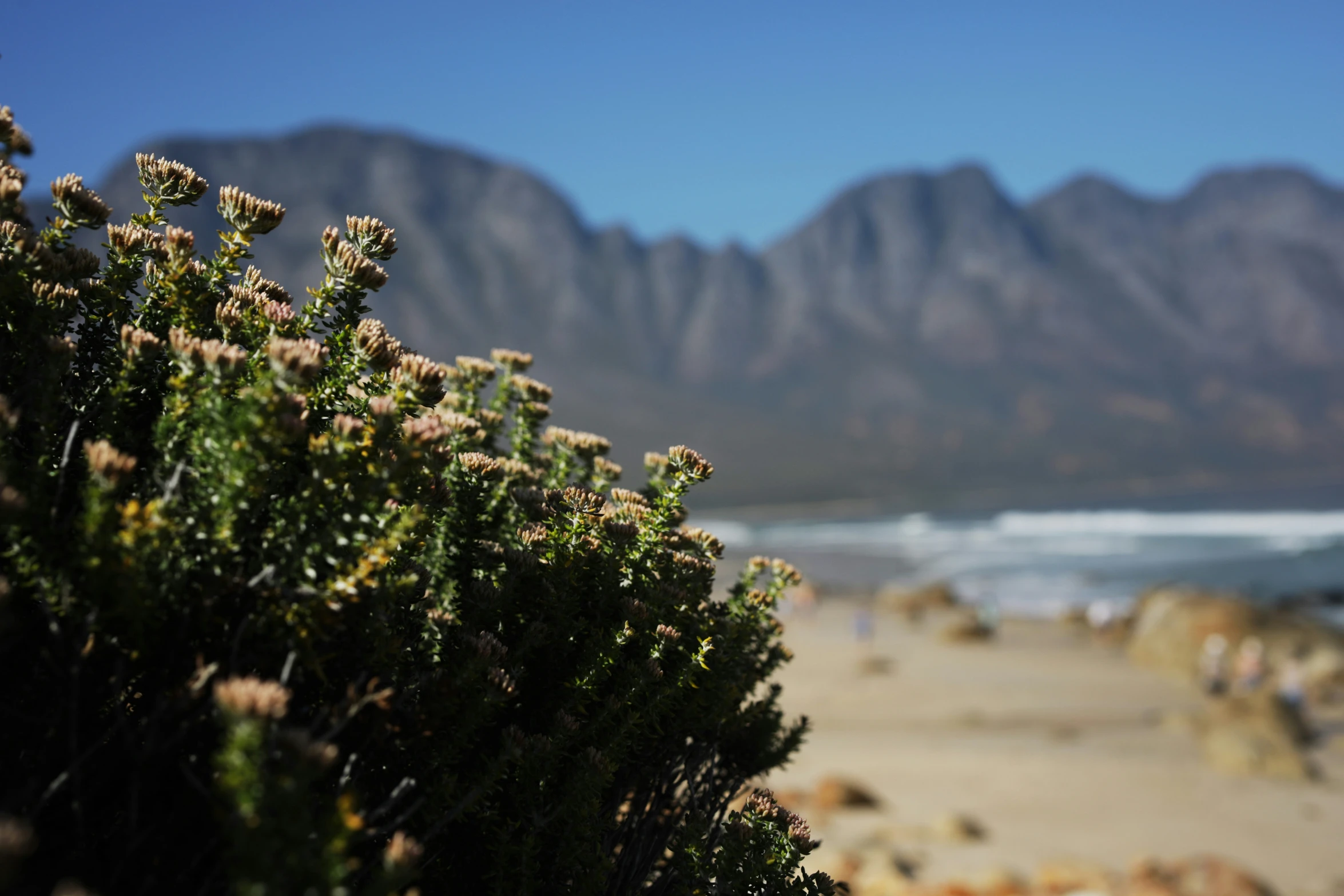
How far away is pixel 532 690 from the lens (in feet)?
7.23

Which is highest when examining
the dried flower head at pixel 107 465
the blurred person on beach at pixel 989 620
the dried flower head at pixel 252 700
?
the blurred person on beach at pixel 989 620

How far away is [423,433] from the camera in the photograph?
1.64 metres

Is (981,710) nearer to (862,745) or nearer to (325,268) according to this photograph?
(862,745)

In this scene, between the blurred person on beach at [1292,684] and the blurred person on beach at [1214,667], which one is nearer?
the blurred person on beach at [1292,684]

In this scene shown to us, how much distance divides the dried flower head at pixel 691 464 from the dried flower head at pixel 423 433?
74 cm

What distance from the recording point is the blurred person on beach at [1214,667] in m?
25.8

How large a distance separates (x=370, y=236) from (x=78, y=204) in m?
0.62

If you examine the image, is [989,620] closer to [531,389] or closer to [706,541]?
[531,389]

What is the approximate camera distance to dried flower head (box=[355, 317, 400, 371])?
6.14 feet

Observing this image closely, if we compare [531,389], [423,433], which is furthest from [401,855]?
[531,389]

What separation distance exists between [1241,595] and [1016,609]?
1244cm

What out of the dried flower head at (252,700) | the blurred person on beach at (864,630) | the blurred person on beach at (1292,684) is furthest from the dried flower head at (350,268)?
the blurred person on beach at (864,630)

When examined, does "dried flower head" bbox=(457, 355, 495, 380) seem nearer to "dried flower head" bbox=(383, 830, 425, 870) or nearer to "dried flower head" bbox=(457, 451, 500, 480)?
"dried flower head" bbox=(457, 451, 500, 480)

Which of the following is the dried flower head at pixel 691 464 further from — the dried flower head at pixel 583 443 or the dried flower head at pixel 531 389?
the dried flower head at pixel 531 389
